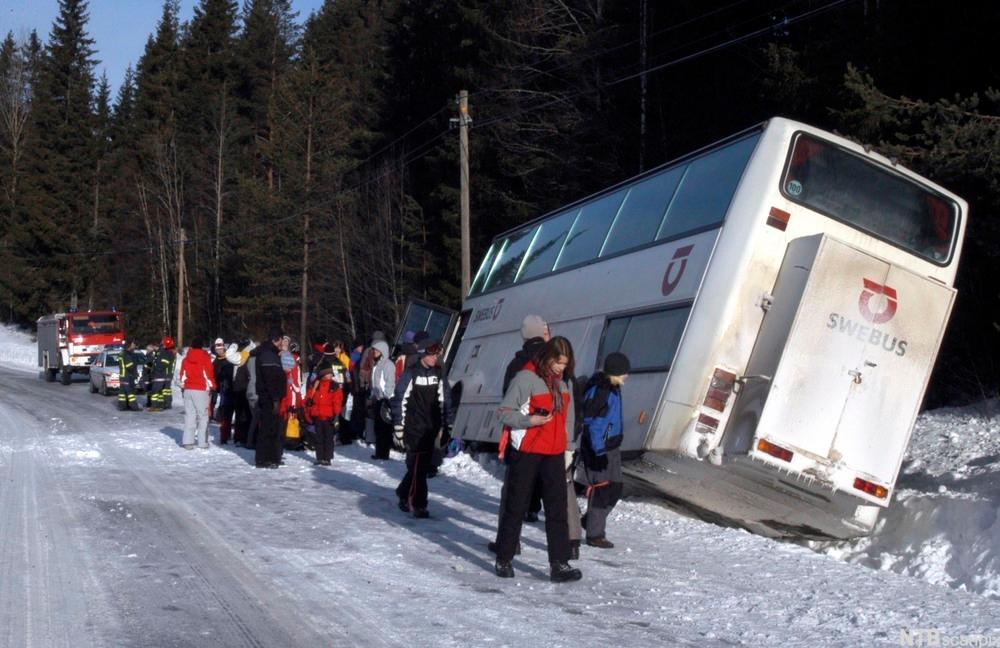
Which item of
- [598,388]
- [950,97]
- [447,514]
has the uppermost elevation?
[950,97]

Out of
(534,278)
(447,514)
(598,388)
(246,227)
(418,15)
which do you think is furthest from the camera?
(246,227)

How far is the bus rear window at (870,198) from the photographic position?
10.6m

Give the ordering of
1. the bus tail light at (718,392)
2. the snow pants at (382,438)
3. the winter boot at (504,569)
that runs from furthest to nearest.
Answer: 1. the snow pants at (382,438)
2. the bus tail light at (718,392)
3. the winter boot at (504,569)

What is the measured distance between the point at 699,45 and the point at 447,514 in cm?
2012

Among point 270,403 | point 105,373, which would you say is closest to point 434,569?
point 270,403

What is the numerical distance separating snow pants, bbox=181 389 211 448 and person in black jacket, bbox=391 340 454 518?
6.87 metres

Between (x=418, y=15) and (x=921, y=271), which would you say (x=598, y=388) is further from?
(x=418, y=15)

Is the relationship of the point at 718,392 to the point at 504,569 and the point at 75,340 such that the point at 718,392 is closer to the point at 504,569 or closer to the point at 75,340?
the point at 504,569

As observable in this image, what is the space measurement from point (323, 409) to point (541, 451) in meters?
7.58

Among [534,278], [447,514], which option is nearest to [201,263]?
[534,278]

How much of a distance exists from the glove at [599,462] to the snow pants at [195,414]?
9.21 meters

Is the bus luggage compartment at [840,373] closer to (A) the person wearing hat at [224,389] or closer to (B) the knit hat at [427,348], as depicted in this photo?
(B) the knit hat at [427,348]

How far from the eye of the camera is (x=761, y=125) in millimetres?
10820

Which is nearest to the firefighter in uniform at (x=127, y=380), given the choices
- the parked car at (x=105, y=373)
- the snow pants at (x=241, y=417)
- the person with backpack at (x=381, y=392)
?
the parked car at (x=105, y=373)
